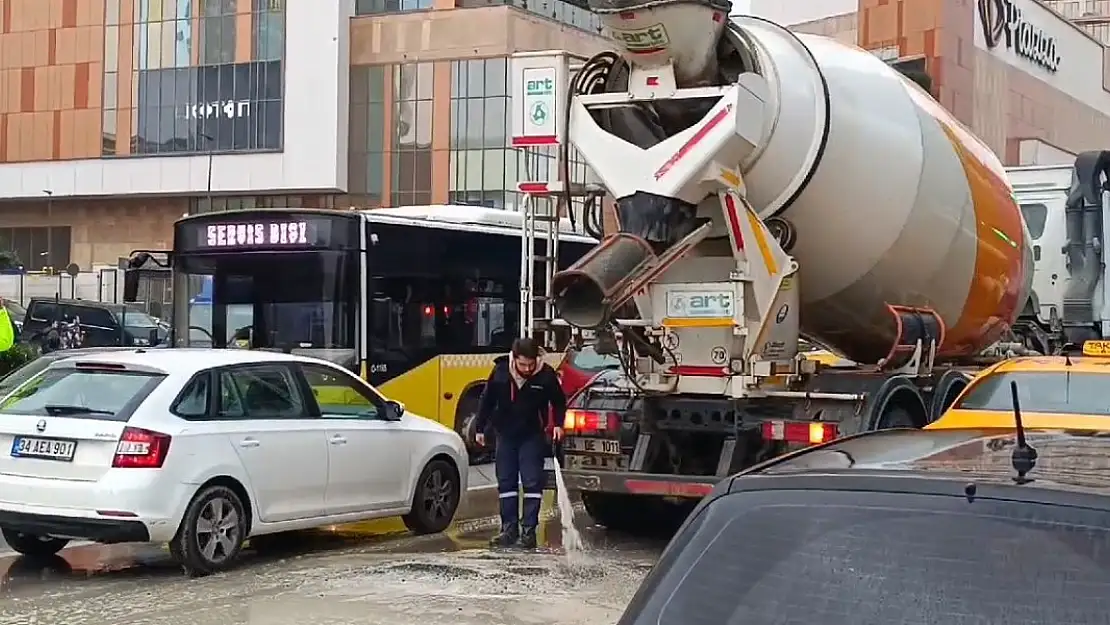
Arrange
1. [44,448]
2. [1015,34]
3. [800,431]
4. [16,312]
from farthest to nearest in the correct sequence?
[1015,34]
[16,312]
[800,431]
[44,448]

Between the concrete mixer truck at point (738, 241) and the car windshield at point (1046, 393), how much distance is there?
0.71 m

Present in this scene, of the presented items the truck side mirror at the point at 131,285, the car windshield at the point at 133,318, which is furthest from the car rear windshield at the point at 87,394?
the car windshield at the point at 133,318

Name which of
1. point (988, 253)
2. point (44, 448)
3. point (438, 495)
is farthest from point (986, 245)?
point (44, 448)

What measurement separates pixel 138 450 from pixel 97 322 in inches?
884

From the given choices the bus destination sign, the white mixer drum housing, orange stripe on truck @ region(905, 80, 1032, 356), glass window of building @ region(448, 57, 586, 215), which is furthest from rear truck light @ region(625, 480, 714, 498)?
glass window of building @ region(448, 57, 586, 215)

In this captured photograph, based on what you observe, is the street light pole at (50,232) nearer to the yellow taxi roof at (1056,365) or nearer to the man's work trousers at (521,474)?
the man's work trousers at (521,474)

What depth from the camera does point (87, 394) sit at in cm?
908

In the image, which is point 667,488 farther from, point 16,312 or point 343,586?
point 16,312

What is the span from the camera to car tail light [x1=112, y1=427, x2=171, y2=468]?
864 centimetres

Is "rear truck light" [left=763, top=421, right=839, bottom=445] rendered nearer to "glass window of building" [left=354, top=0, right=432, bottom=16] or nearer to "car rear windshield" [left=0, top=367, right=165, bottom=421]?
"car rear windshield" [left=0, top=367, right=165, bottom=421]

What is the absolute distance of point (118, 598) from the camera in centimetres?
834

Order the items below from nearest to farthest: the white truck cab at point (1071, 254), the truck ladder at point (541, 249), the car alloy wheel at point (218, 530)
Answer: the car alloy wheel at point (218, 530) → the truck ladder at point (541, 249) → the white truck cab at point (1071, 254)

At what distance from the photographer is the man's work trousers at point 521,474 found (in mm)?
10227

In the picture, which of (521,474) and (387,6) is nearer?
(521,474)
